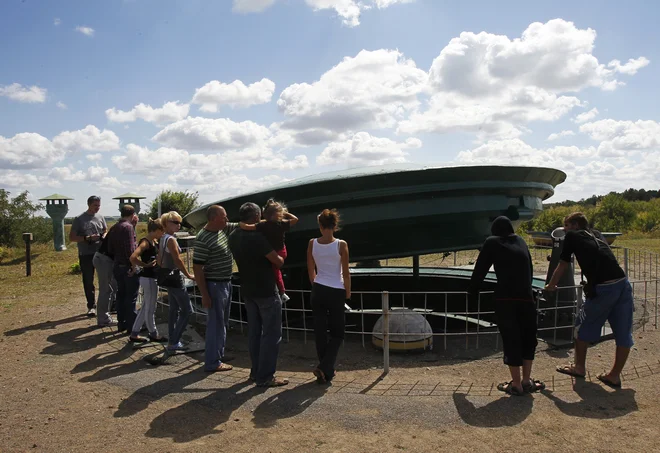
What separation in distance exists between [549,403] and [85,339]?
5.85m

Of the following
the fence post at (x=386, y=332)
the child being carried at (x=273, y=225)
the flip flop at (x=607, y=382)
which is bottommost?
the flip flop at (x=607, y=382)

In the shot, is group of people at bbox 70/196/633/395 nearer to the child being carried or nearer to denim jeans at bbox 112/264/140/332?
the child being carried

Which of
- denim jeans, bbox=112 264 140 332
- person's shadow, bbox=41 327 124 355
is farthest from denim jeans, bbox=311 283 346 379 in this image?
person's shadow, bbox=41 327 124 355

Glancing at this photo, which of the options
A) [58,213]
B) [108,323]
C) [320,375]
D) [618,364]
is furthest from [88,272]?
[58,213]

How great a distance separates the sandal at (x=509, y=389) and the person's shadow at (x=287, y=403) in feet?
5.40

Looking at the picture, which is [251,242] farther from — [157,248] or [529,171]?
[529,171]

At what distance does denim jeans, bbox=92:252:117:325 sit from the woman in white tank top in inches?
156

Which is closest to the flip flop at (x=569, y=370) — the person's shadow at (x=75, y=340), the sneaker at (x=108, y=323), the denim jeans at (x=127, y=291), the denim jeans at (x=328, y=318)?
the denim jeans at (x=328, y=318)

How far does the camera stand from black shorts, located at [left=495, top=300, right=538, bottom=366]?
4.67 metres

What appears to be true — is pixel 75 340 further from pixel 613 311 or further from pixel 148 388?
pixel 613 311

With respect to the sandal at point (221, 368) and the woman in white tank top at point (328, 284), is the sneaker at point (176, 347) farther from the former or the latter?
the woman in white tank top at point (328, 284)

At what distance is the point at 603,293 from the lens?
494cm

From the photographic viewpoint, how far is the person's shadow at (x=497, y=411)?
409cm

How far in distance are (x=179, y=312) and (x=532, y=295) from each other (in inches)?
153
